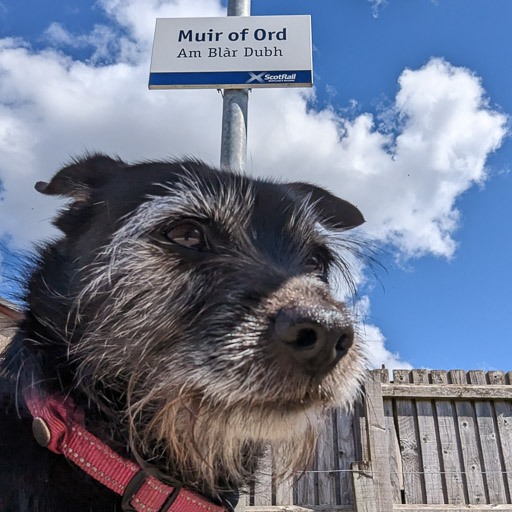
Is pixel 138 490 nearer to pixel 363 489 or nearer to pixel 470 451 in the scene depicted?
pixel 363 489

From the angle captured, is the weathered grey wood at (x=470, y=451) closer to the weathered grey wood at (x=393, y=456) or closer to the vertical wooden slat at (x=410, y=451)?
the vertical wooden slat at (x=410, y=451)

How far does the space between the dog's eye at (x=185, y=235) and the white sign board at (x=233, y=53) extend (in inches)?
89.0

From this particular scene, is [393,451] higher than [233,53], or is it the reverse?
[233,53]

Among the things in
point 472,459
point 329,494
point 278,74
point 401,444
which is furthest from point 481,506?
point 278,74

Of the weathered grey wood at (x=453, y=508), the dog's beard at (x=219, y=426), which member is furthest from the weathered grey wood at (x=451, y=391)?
the dog's beard at (x=219, y=426)

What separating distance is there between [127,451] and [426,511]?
5053mm

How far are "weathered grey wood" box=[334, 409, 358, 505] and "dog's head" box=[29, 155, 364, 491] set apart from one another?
3885mm

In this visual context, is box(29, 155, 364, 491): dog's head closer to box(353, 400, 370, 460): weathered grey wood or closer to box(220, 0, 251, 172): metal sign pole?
box(220, 0, 251, 172): metal sign pole

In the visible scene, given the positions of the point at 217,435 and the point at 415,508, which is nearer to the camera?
the point at 217,435

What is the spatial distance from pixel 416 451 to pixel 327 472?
49.9 inches

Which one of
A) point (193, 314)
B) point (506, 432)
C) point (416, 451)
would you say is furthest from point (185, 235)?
point (506, 432)

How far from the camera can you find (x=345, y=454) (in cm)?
556

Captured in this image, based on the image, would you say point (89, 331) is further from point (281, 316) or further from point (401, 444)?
point (401, 444)

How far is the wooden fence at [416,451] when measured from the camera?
5.36 metres
